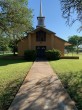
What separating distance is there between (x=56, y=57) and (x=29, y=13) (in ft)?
48.0

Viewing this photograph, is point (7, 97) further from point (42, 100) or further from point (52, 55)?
point (52, 55)

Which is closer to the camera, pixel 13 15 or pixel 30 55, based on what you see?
pixel 13 15

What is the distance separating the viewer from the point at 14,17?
20.2m

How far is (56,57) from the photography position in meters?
36.0

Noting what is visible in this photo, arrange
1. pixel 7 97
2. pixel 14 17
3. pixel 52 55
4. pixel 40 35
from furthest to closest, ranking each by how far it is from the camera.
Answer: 1. pixel 40 35
2. pixel 52 55
3. pixel 14 17
4. pixel 7 97

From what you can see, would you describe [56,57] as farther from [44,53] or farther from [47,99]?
[47,99]

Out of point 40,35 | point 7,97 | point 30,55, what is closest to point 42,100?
point 7,97

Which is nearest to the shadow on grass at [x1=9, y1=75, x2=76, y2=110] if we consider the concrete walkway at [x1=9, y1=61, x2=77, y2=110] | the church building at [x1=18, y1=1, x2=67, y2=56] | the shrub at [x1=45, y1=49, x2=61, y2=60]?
the concrete walkway at [x1=9, y1=61, x2=77, y2=110]

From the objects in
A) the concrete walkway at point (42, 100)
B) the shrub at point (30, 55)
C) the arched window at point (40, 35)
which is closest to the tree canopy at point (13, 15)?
the concrete walkway at point (42, 100)

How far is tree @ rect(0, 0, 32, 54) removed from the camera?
19953 mm

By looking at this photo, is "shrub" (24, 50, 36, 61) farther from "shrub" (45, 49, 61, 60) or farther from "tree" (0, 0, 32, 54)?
"tree" (0, 0, 32, 54)

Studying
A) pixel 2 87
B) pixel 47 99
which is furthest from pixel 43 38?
pixel 47 99

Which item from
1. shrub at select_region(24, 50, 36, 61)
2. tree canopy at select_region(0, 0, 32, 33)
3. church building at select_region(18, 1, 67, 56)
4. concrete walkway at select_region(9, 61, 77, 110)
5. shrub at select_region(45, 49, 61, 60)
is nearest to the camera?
concrete walkway at select_region(9, 61, 77, 110)

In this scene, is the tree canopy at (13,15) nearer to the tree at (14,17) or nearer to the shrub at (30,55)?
the tree at (14,17)
